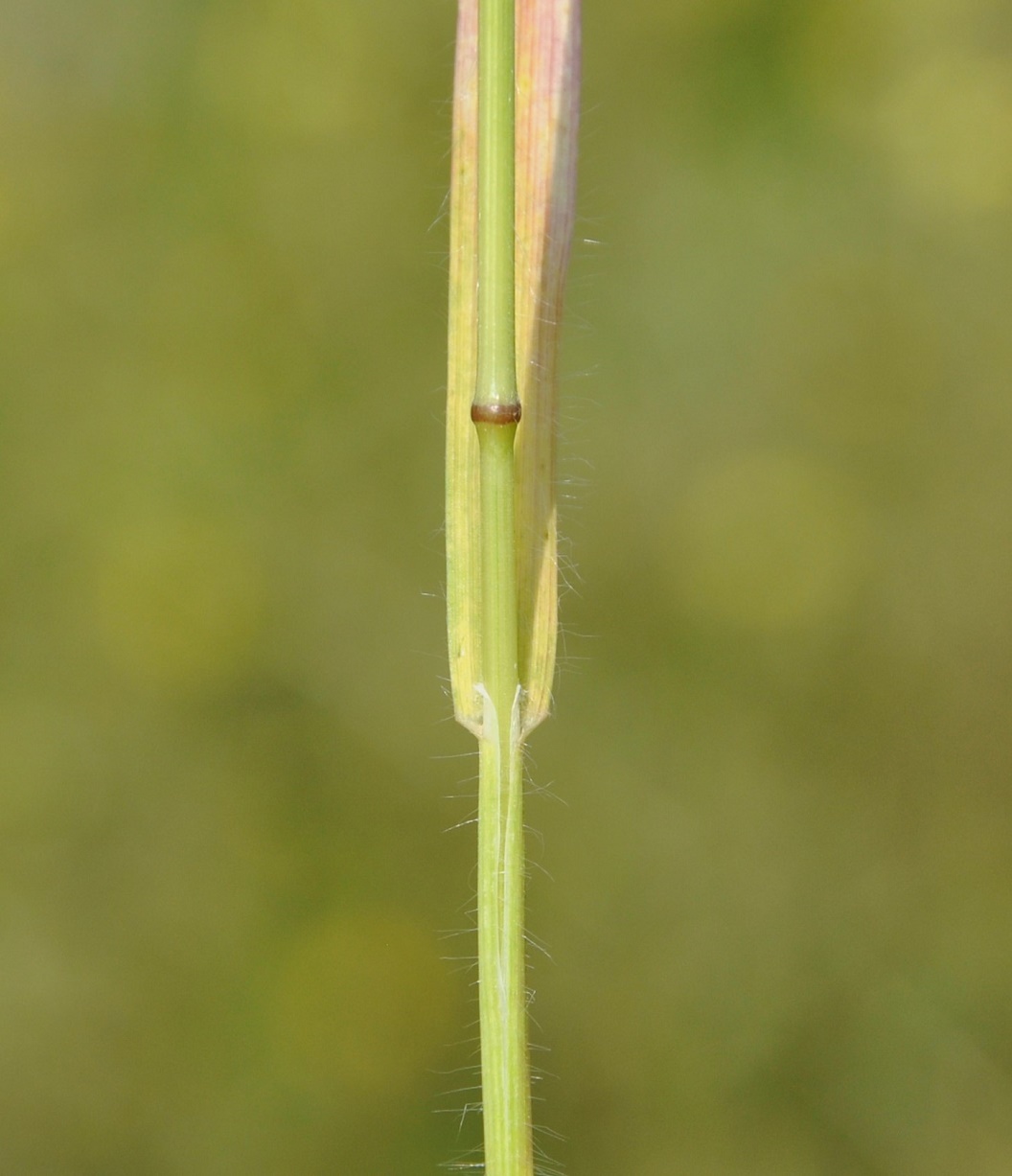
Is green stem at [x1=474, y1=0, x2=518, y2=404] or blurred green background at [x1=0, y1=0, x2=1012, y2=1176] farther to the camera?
blurred green background at [x1=0, y1=0, x2=1012, y2=1176]

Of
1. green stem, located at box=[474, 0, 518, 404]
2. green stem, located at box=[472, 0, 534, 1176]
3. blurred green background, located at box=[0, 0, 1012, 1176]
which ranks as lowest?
green stem, located at box=[472, 0, 534, 1176]

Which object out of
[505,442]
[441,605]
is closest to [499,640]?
[505,442]

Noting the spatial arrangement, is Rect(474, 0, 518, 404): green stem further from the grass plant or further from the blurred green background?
the blurred green background

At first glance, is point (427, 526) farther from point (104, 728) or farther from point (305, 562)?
point (104, 728)

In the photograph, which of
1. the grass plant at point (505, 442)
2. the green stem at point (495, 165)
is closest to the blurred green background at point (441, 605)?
the grass plant at point (505, 442)

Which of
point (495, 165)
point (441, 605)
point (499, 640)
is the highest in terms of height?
point (441, 605)

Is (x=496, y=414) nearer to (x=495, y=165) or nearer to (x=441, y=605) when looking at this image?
(x=495, y=165)

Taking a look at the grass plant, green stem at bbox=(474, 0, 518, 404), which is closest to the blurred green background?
the grass plant
